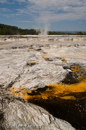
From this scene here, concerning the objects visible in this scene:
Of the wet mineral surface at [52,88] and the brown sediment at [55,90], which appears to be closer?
the wet mineral surface at [52,88]

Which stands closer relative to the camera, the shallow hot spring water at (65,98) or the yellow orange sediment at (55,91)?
the shallow hot spring water at (65,98)

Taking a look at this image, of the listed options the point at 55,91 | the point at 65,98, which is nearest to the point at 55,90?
the point at 55,91

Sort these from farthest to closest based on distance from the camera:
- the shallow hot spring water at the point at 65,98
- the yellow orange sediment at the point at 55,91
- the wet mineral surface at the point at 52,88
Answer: the yellow orange sediment at the point at 55,91, the wet mineral surface at the point at 52,88, the shallow hot spring water at the point at 65,98

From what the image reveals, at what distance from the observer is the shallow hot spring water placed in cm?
268

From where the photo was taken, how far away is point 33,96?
3.56 m

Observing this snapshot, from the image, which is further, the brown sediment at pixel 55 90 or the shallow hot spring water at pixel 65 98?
the brown sediment at pixel 55 90

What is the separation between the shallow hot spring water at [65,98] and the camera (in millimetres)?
2682

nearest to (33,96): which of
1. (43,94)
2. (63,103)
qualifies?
(43,94)

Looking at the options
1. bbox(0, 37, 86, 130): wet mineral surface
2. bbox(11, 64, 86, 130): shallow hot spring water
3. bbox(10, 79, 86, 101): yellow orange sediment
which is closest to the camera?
bbox(11, 64, 86, 130): shallow hot spring water

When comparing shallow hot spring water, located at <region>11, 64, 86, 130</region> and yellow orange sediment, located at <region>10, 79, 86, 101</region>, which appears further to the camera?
yellow orange sediment, located at <region>10, 79, 86, 101</region>

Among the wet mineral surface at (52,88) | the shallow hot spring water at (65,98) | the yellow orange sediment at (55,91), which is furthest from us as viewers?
the yellow orange sediment at (55,91)

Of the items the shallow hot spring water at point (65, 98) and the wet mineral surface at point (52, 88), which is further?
the wet mineral surface at point (52, 88)

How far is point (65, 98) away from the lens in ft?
11.3

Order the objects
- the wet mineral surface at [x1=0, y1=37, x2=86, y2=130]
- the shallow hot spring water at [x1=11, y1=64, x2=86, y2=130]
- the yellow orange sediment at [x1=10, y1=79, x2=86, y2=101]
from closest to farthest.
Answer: the shallow hot spring water at [x1=11, y1=64, x2=86, y2=130], the wet mineral surface at [x1=0, y1=37, x2=86, y2=130], the yellow orange sediment at [x1=10, y1=79, x2=86, y2=101]
